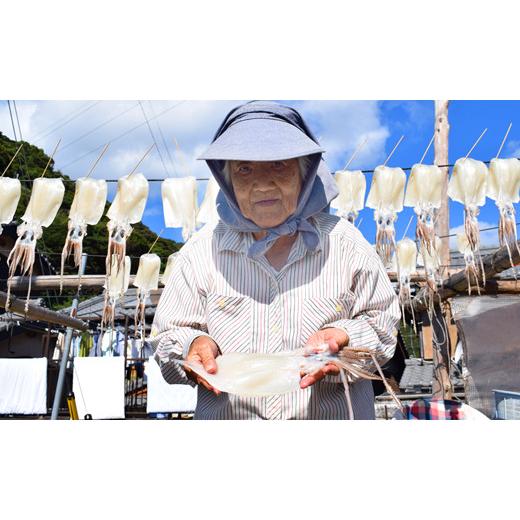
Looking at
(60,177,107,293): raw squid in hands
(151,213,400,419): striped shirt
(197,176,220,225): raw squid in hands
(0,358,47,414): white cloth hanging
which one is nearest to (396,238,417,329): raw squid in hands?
(197,176,220,225): raw squid in hands

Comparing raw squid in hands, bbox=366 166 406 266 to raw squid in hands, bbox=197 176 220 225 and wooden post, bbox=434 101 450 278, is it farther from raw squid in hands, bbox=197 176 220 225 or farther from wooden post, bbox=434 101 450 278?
raw squid in hands, bbox=197 176 220 225

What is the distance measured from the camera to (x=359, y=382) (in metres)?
1.17

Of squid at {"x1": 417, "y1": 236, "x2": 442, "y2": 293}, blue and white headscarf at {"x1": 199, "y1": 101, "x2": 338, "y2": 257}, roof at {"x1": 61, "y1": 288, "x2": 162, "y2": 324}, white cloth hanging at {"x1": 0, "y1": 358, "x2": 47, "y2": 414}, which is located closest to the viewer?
blue and white headscarf at {"x1": 199, "y1": 101, "x2": 338, "y2": 257}

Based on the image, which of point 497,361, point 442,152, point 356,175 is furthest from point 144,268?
point 497,361

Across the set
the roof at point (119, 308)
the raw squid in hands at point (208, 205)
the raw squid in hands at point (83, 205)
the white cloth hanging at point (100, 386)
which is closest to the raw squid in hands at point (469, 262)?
the raw squid in hands at point (208, 205)

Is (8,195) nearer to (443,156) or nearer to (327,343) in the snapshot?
(327,343)

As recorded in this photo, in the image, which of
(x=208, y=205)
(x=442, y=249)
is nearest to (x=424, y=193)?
(x=442, y=249)

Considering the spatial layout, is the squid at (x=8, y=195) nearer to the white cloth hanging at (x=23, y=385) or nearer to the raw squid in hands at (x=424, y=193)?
the raw squid in hands at (x=424, y=193)

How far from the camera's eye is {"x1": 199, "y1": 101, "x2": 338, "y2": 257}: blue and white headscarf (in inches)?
43.0

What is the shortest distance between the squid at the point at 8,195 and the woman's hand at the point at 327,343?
2889 mm

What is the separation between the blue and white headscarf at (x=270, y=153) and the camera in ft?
3.59

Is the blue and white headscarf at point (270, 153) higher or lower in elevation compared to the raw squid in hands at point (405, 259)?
lower

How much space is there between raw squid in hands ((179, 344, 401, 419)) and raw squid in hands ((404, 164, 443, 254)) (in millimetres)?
2776
